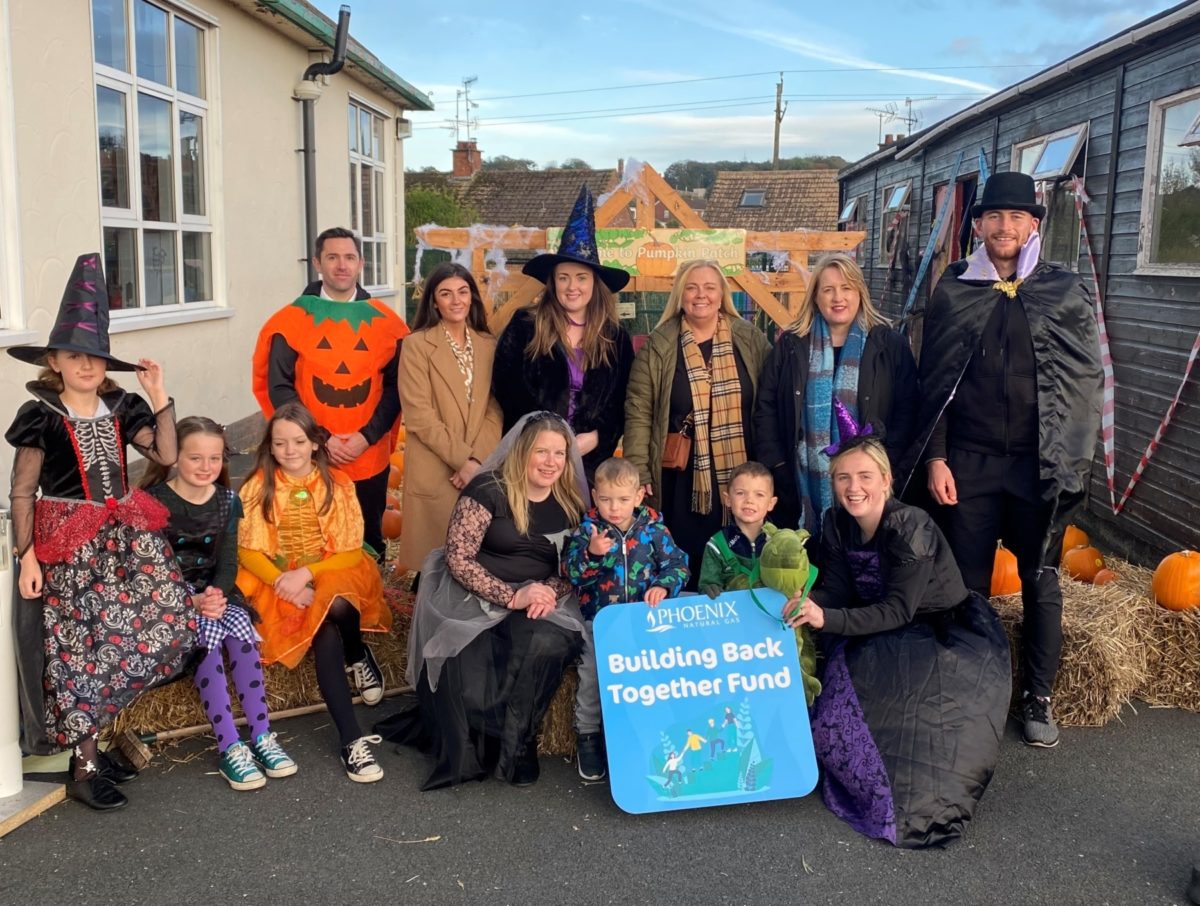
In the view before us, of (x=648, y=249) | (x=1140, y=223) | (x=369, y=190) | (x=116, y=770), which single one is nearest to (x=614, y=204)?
(x=648, y=249)

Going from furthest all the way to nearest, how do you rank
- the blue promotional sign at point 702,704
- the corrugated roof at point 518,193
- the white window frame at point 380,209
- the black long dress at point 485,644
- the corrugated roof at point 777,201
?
the corrugated roof at point 777,201 → the corrugated roof at point 518,193 → the white window frame at point 380,209 → the black long dress at point 485,644 → the blue promotional sign at point 702,704

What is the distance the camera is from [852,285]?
4.25m

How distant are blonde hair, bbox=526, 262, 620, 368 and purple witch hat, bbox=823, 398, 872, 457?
1039 millimetres

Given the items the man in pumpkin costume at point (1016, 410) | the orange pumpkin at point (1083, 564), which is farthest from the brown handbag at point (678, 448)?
the orange pumpkin at point (1083, 564)

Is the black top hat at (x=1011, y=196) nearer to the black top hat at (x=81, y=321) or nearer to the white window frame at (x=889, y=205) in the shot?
the black top hat at (x=81, y=321)

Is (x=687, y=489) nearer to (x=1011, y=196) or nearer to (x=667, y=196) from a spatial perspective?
(x=1011, y=196)

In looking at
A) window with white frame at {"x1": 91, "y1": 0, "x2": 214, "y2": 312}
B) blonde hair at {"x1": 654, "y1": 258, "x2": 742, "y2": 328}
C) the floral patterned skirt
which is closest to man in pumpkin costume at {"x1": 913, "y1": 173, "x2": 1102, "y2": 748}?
blonde hair at {"x1": 654, "y1": 258, "x2": 742, "y2": 328}

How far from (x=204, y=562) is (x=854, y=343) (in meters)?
2.70

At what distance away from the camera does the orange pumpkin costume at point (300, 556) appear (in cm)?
403

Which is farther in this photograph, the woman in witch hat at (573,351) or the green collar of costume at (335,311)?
the green collar of costume at (335,311)

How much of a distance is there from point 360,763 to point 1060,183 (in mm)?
8096

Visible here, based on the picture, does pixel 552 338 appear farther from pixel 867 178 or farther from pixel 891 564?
pixel 867 178

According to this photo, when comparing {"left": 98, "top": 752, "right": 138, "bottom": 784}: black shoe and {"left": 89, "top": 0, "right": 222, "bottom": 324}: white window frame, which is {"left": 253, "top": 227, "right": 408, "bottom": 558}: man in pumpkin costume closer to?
{"left": 98, "top": 752, "right": 138, "bottom": 784}: black shoe

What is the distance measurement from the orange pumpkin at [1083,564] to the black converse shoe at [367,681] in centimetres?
378
